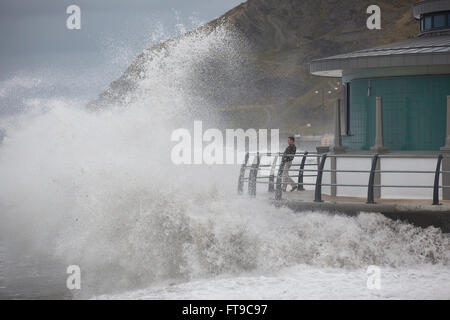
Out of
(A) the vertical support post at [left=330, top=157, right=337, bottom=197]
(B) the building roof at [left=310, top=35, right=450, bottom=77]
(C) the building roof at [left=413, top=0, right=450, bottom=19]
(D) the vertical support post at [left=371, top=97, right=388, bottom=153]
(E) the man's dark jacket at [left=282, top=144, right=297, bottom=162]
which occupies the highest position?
(C) the building roof at [left=413, top=0, right=450, bottom=19]

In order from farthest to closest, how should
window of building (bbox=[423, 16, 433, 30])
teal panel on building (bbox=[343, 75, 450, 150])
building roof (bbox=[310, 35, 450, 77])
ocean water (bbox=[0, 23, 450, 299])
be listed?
window of building (bbox=[423, 16, 433, 30]) < teal panel on building (bbox=[343, 75, 450, 150]) < building roof (bbox=[310, 35, 450, 77]) < ocean water (bbox=[0, 23, 450, 299])

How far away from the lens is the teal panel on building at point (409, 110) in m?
18.4

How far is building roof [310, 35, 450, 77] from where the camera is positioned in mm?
17562

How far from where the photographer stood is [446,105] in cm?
1827

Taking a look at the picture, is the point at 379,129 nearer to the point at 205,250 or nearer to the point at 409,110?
the point at 409,110

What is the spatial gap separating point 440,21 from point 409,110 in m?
3.98

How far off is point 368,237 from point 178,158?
11.5 meters

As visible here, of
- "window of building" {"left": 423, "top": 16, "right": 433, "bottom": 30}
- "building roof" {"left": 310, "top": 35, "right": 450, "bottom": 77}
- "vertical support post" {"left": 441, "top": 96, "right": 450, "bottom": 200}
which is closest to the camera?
"vertical support post" {"left": 441, "top": 96, "right": 450, "bottom": 200}

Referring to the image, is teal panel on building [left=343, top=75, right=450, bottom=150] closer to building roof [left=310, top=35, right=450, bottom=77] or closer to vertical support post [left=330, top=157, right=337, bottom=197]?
building roof [left=310, top=35, right=450, bottom=77]

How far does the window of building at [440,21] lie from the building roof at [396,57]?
856 mm

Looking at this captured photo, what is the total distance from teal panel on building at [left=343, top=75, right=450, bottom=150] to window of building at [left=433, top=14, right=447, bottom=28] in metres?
3.41

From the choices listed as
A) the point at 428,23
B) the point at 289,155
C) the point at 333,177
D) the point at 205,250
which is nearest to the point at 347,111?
the point at 333,177

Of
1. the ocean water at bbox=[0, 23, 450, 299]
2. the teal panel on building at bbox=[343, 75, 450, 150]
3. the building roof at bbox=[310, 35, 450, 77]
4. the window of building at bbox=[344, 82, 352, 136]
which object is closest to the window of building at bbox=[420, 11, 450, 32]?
the building roof at bbox=[310, 35, 450, 77]
